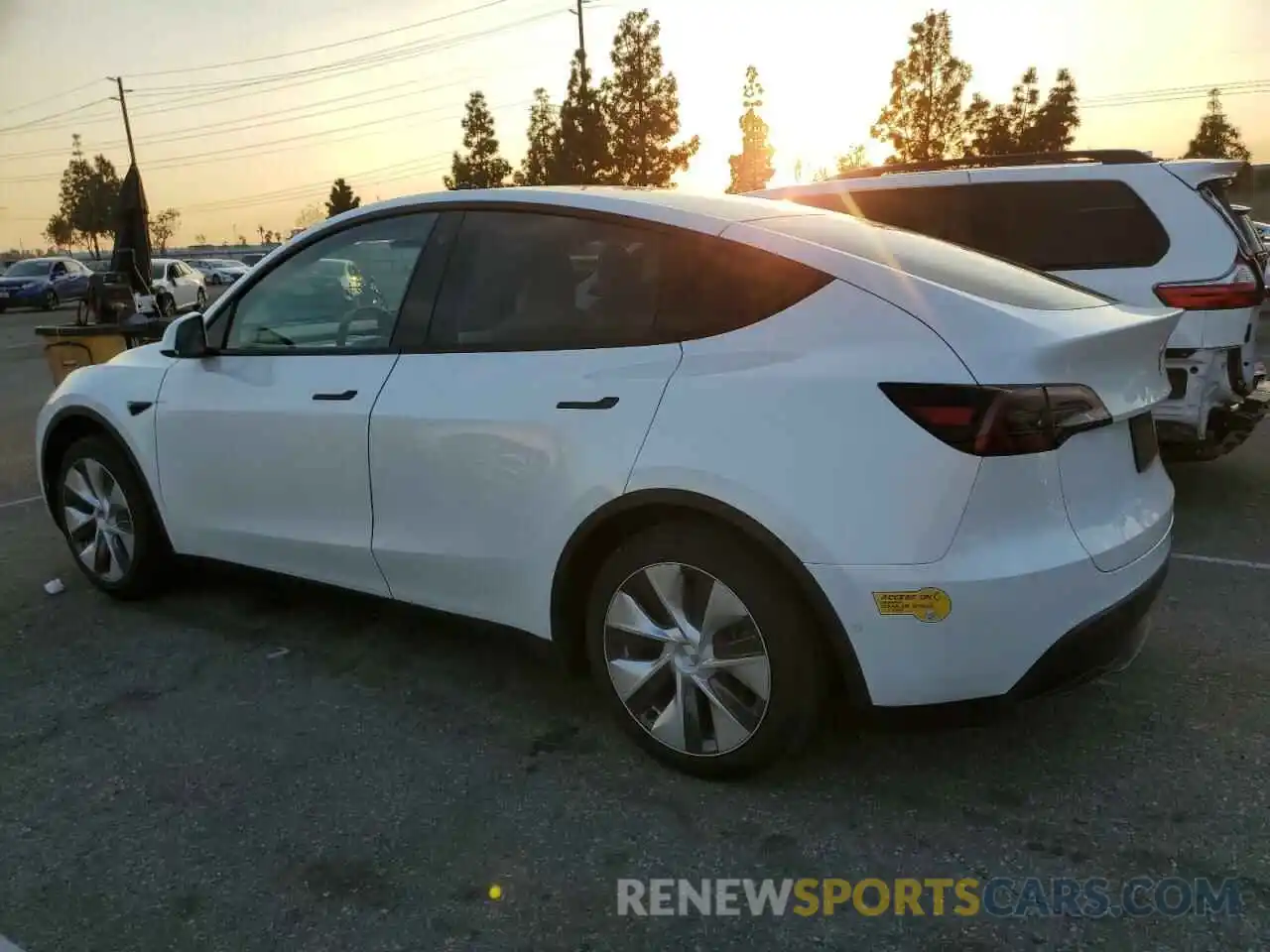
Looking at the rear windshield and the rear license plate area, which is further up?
the rear windshield

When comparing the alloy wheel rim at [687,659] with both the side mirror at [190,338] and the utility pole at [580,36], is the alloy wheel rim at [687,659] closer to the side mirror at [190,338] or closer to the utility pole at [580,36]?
the side mirror at [190,338]

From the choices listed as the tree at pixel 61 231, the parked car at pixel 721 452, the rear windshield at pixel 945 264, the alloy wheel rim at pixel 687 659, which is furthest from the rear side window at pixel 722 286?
the tree at pixel 61 231

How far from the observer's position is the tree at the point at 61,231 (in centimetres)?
7619

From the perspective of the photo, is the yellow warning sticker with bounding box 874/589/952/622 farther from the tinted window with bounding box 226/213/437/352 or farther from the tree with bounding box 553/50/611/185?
the tree with bounding box 553/50/611/185

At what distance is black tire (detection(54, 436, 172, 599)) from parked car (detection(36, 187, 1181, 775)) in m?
0.80

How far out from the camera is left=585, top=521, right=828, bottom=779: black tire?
105 inches

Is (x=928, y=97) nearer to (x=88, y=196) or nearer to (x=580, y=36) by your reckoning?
(x=580, y=36)

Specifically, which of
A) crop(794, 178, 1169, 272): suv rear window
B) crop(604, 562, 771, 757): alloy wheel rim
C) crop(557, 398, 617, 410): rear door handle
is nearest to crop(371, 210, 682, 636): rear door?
crop(557, 398, 617, 410): rear door handle

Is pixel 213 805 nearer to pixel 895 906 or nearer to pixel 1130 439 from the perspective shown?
pixel 895 906

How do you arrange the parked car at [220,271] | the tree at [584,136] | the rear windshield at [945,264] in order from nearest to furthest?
the rear windshield at [945,264]
the tree at [584,136]
the parked car at [220,271]

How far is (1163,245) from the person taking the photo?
17.4 ft

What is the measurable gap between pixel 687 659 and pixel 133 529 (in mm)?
2775

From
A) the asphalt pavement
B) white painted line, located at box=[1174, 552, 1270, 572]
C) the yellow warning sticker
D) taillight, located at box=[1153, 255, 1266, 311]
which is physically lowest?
white painted line, located at box=[1174, 552, 1270, 572]

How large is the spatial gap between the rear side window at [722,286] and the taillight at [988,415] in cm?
42
